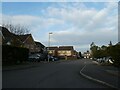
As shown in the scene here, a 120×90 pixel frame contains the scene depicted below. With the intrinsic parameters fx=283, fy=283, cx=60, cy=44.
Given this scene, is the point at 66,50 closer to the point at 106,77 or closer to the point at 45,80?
the point at 106,77

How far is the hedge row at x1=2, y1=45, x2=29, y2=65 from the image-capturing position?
3753 centimetres

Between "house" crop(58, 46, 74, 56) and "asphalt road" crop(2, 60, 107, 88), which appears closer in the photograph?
"asphalt road" crop(2, 60, 107, 88)

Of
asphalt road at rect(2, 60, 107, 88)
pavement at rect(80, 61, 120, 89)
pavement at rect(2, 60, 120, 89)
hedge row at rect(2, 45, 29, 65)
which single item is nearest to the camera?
asphalt road at rect(2, 60, 107, 88)

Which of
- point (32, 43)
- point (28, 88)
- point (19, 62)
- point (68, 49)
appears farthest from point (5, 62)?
point (68, 49)

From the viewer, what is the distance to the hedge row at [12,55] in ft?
123

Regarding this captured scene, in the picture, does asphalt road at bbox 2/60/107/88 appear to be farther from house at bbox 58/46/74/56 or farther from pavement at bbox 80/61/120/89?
house at bbox 58/46/74/56

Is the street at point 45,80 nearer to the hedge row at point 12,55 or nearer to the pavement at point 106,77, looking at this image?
the pavement at point 106,77

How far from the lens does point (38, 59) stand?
195 ft

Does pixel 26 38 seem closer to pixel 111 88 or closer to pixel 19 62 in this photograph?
pixel 19 62

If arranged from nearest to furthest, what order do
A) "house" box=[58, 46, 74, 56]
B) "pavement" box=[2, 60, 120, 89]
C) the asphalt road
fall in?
the asphalt road < "pavement" box=[2, 60, 120, 89] < "house" box=[58, 46, 74, 56]

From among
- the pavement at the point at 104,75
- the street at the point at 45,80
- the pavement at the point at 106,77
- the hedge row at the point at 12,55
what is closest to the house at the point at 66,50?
the hedge row at the point at 12,55

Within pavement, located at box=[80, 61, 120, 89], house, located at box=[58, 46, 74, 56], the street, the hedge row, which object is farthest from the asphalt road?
house, located at box=[58, 46, 74, 56]

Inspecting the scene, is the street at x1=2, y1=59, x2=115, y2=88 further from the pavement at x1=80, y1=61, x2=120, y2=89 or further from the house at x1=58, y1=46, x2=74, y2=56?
the house at x1=58, y1=46, x2=74, y2=56

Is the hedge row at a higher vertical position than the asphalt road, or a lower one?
higher
